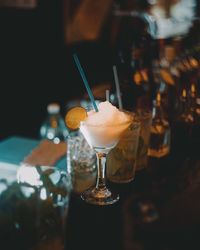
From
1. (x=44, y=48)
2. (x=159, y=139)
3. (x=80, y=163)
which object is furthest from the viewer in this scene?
(x=44, y=48)

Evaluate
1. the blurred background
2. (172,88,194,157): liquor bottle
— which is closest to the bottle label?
the blurred background

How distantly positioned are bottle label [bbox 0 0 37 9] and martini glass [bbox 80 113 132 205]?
2978 mm

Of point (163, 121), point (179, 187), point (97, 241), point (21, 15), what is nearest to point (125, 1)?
point (21, 15)

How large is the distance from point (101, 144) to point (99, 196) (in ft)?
0.53

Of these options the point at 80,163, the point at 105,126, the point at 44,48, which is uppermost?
the point at 105,126

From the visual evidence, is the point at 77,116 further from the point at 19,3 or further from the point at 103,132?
the point at 19,3

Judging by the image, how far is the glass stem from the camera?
3.07 feet

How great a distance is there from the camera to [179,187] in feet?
3.26

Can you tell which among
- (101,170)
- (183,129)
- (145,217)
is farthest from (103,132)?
(183,129)

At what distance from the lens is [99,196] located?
A: 0.93 metres

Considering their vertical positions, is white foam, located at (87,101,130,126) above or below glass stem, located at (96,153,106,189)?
above

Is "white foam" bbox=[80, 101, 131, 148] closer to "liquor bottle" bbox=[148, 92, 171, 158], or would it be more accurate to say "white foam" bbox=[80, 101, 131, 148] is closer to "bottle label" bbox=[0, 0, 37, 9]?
"liquor bottle" bbox=[148, 92, 171, 158]

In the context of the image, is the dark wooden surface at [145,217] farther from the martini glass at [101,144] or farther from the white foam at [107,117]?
the white foam at [107,117]

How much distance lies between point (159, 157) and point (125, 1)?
3.70m
